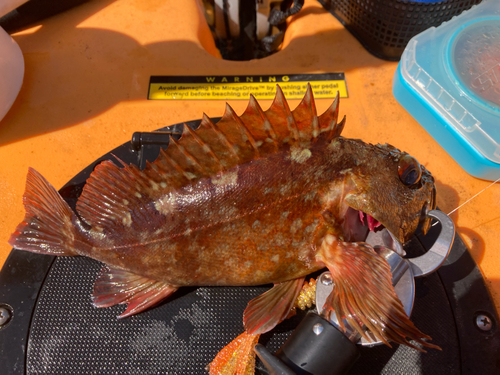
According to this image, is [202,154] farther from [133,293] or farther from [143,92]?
[143,92]

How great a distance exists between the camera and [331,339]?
1.37 metres

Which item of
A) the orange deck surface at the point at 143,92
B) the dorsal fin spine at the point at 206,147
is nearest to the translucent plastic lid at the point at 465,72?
the orange deck surface at the point at 143,92

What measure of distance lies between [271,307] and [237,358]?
0.94 feet

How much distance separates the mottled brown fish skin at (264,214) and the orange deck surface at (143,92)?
870 mm

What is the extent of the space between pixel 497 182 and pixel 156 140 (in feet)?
7.24

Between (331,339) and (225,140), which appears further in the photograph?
(225,140)

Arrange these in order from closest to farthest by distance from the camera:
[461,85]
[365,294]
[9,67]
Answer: [365,294], [461,85], [9,67]

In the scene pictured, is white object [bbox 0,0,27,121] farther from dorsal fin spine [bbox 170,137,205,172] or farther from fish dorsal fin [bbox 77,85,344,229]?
dorsal fin spine [bbox 170,137,205,172]

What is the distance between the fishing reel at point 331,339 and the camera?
1.36 meters

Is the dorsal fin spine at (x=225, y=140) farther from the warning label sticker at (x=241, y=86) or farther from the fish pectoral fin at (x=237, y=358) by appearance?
the warning label sticker at (x=241, y=86)

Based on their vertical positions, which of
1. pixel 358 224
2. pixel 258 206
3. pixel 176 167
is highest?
pixel 176 167

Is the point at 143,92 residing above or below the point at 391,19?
below

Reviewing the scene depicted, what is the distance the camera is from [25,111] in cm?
262

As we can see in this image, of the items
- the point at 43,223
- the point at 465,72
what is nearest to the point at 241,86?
the point at 465,72
